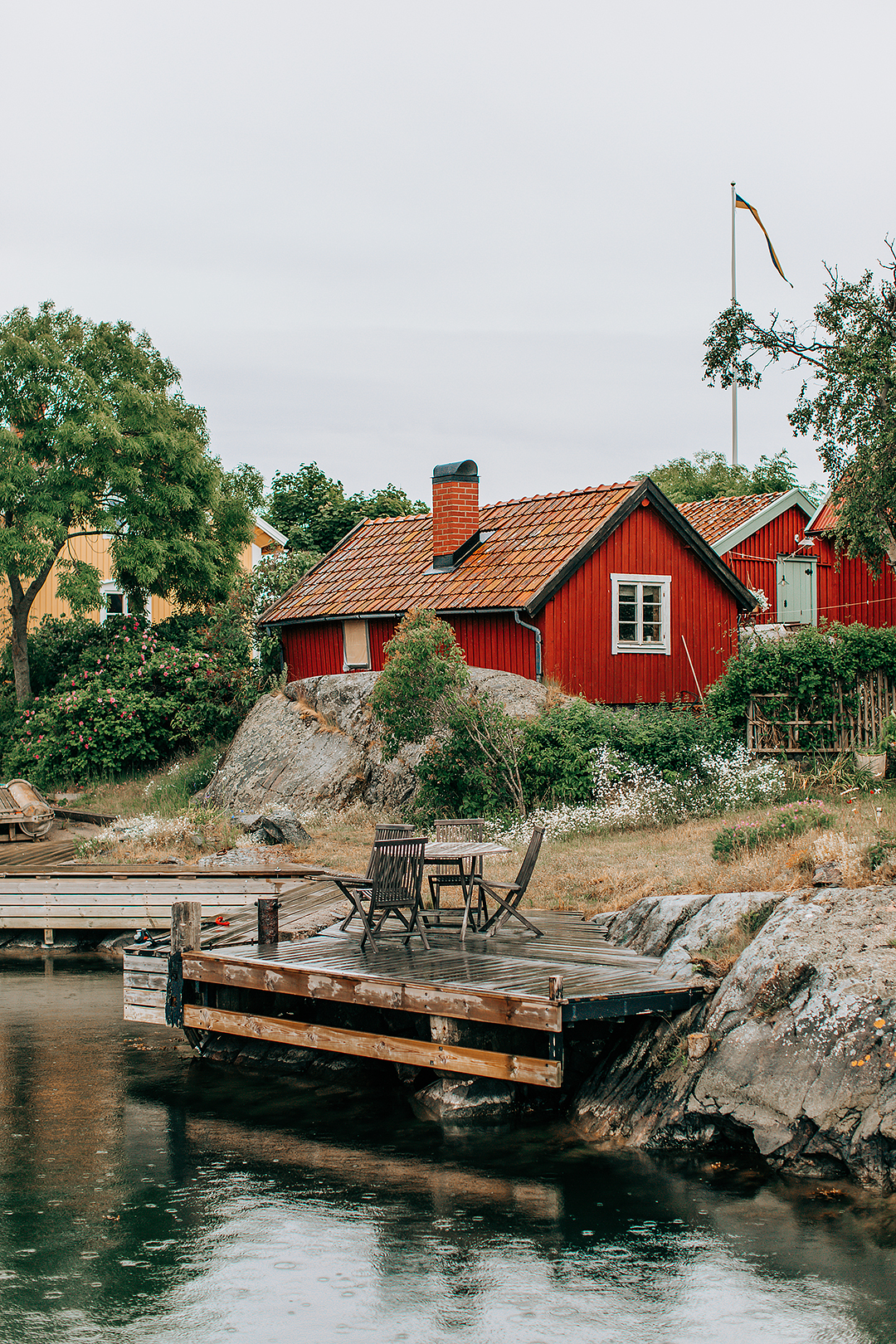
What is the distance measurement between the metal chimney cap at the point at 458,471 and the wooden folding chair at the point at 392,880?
14.4m

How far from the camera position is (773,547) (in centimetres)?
3209

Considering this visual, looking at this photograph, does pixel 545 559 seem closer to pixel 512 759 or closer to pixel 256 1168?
pixel 512 759

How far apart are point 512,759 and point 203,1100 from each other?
9.22 meters

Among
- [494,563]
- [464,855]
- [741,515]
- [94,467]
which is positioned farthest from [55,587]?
[464,855]

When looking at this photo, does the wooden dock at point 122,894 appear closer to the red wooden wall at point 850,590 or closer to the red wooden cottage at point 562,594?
the red wooden cottage at point 562,594

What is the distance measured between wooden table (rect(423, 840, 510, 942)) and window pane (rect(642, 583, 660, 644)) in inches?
497

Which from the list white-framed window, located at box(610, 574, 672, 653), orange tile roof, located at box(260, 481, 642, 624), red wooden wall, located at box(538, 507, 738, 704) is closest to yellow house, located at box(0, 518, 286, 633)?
orange tile roof, located at box(260, 481, 642, 624)

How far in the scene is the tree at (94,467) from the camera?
27.2 meters

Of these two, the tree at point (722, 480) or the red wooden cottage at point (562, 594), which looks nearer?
the red wooden cottage at point (562, 594)

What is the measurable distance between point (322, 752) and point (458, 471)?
617 cm

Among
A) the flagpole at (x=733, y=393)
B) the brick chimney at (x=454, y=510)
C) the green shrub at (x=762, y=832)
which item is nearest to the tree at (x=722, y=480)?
the flagpole at (x=733, y=393)

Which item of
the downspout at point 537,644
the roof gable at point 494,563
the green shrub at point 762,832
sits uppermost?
the roof gable at point 494,563

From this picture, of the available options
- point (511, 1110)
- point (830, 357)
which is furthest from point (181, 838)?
point (830, 357)

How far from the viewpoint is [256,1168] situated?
9.27 m
